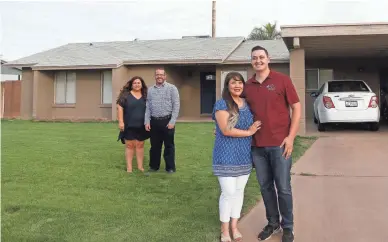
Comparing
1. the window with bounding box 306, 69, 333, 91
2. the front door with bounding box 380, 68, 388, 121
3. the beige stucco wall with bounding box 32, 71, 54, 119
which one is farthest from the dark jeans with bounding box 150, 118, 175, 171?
the beige stucco wall with bounding box 32, 71, 54, 119

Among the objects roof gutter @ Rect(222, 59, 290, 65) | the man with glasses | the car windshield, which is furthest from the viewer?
roof gutter @ Rect(222, 59, 290, 65)

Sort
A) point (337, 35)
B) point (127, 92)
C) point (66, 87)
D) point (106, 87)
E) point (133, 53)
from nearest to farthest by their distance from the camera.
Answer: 1. point (127, 92)
2. point (337, 35)
3. point (106, 87)
4. point (66, 87)
5. point (133, 53)

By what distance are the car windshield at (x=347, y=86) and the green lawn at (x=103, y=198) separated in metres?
3.83

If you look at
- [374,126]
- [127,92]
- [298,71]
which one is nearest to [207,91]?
[298,71]

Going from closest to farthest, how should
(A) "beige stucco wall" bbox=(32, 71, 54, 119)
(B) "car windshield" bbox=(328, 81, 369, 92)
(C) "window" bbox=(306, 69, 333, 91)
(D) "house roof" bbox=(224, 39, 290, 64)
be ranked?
1. (B) "car windshield" bbox=(328, 81, 369, 92)
2. (D) "house roof" bbox=(224, 39, 290, 64)
3. (C) "window" bbox=(306, 69, 333, 91)
4. (A) "beige stucco wall" bbox=(32, 71, 54, 119)

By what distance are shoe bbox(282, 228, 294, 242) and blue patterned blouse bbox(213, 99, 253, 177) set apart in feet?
2.19

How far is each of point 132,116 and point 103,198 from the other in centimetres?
179

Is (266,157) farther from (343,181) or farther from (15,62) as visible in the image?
(15,62)

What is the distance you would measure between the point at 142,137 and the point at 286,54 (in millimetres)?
12041

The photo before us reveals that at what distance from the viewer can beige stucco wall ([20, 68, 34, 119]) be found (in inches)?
767

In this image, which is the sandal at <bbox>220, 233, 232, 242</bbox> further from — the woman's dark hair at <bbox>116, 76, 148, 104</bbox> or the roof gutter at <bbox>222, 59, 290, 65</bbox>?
the roof gutter at <bbox>222, 59, 290, 65</bbox>

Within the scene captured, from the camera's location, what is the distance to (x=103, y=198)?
16.5 ft

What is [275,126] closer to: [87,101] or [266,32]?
[87,101]

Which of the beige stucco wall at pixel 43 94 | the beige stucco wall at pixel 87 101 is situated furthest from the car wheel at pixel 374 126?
the beige stucco wall at pixel 43 94
